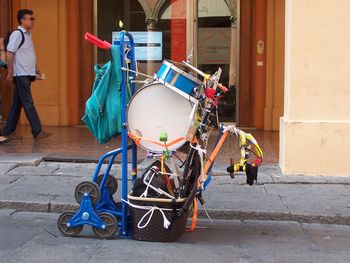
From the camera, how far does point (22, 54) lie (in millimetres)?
9609

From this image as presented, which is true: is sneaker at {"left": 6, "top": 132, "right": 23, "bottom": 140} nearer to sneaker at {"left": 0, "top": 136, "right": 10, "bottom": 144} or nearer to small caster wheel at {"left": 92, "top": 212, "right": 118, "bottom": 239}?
sneaker at {"left": 0, "top": 136, "right": 10, "bottom": 144}

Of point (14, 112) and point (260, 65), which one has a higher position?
point (260, 65)

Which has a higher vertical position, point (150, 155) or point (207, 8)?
point (207, 8)

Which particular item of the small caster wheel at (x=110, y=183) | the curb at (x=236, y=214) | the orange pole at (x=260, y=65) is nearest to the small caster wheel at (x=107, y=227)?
the small caster wheel at (x=110, y=183)

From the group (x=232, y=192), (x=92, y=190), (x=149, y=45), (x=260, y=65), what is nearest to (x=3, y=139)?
(x=149, y=45)

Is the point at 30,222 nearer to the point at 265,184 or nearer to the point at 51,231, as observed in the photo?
the point at 51,231

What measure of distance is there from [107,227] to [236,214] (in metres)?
1.55

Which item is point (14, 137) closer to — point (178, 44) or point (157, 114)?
point (178, 44)

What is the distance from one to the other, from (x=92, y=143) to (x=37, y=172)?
2.10m

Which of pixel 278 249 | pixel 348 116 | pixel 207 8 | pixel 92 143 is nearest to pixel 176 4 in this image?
pixel 207 8

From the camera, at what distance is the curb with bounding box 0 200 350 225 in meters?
6.30

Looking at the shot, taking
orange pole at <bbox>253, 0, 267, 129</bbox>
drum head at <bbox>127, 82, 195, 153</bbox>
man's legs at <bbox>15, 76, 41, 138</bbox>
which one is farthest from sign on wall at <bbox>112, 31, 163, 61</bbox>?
drum head at <bbox>127, 82, 195, 153</bbox>

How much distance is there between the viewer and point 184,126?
535 centimetres

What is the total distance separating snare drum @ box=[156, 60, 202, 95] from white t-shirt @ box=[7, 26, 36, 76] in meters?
4.89
